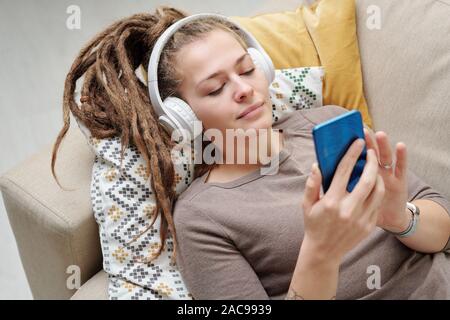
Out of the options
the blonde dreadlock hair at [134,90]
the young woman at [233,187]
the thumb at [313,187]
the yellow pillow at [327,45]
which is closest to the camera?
the thumb at [313,187]

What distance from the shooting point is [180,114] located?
1.08 m

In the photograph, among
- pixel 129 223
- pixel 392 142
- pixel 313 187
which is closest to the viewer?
pixel 313 187

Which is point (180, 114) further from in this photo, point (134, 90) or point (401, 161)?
point (401, 161)

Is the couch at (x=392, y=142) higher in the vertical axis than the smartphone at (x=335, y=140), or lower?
lower

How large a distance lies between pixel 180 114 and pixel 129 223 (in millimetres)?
256

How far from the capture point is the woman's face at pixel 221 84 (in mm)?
1070

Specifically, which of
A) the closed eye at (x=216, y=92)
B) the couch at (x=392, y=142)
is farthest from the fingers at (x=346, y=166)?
the couch at (x=392, y=142)

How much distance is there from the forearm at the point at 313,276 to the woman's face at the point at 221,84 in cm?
33

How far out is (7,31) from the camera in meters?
2.66

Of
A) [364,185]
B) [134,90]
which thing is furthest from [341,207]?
[134,90]

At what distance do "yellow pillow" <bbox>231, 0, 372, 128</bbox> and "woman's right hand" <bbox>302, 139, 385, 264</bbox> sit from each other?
0.56 metres

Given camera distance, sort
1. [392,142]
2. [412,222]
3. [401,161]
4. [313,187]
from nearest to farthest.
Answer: [313,187] < [401,161] < [412,222] < [392,142]

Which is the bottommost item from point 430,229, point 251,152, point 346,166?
point 430,229

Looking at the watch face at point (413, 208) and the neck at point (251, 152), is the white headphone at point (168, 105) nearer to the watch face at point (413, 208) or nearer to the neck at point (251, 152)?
the neck at point (251, 152)
